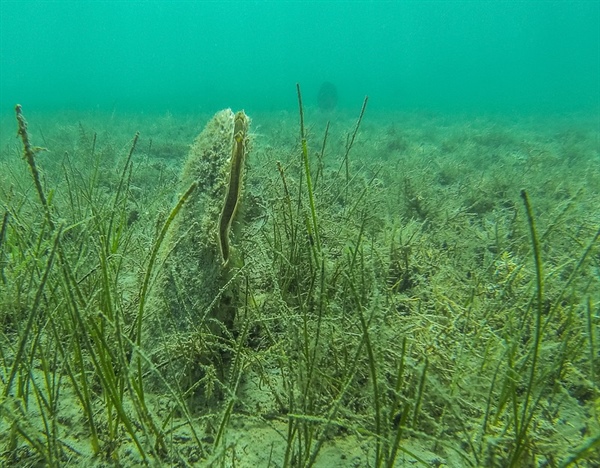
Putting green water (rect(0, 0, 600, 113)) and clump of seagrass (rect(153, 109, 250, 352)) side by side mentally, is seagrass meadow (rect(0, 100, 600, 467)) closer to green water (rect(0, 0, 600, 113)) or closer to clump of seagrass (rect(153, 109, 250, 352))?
clump of seagrass (rect(153, 109, 250, 352))

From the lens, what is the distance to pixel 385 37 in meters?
165

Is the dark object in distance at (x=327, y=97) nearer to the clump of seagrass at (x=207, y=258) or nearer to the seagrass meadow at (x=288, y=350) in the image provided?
the seagrass meadow at (x=288, y=350)

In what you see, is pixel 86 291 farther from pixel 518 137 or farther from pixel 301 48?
pixel 301 48

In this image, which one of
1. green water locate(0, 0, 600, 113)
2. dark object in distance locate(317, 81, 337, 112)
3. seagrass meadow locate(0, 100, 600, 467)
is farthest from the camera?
green water locate(0, 0, 600, 113)

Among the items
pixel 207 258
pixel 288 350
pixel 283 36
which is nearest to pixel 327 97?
pixel 207 258

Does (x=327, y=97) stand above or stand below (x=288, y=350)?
above

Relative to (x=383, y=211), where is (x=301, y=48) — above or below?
above

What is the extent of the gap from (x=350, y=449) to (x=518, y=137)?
14.4m

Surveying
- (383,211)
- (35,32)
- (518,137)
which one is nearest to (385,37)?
(35,32)

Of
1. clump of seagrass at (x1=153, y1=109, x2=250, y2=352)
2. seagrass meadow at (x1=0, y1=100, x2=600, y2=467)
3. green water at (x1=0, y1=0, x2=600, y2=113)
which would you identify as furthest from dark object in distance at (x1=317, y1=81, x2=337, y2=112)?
green water at (x1=0, y1=0, x2=600, y2=113)

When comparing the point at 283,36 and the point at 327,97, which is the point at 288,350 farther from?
the point at 283,36

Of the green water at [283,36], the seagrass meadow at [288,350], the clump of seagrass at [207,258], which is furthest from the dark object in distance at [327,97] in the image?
the green water at [283,36]

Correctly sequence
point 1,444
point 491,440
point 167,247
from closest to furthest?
point 491,440 < point 1,444 < point 167,247

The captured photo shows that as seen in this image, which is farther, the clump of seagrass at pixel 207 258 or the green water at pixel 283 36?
the green water at pixel 283 36
